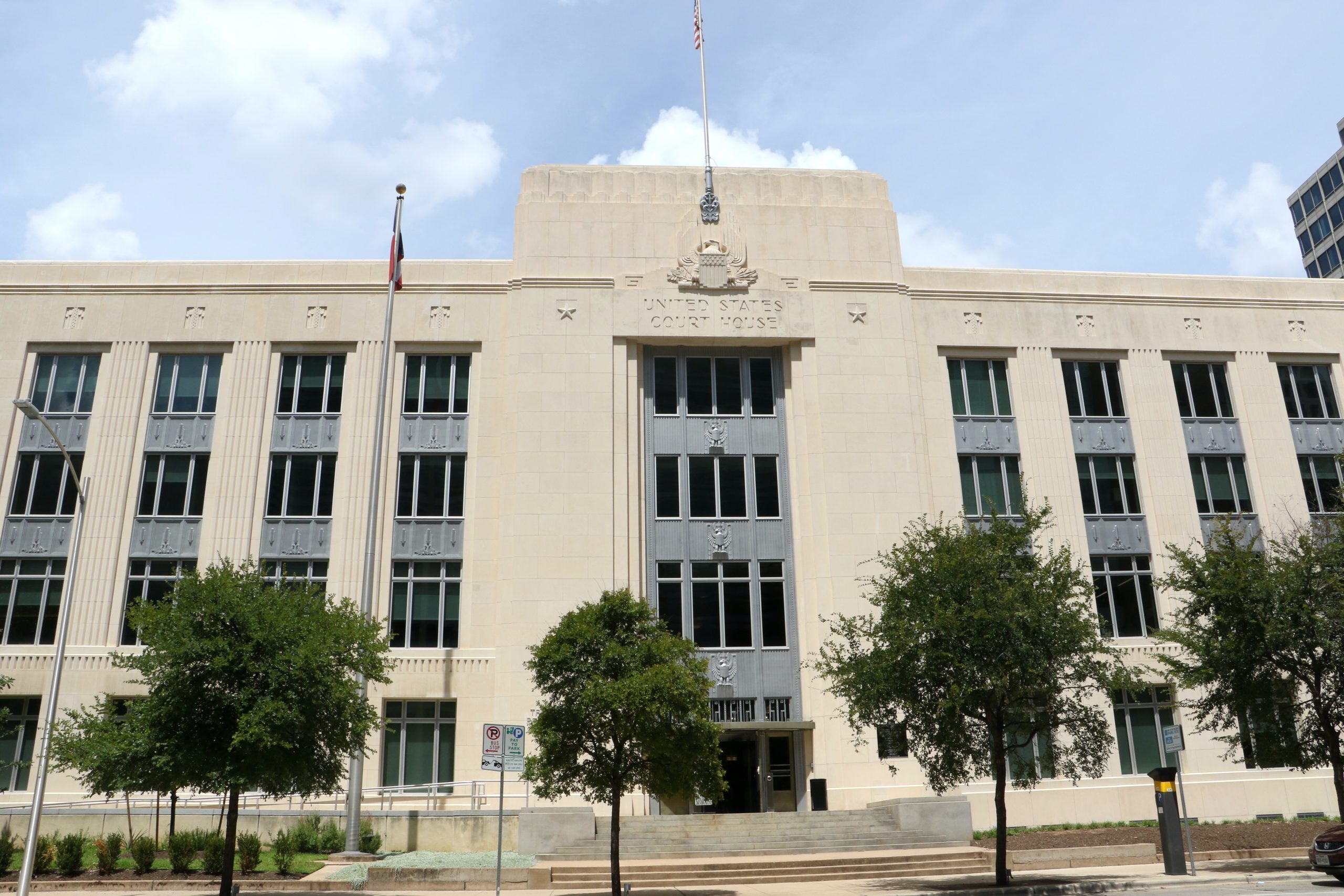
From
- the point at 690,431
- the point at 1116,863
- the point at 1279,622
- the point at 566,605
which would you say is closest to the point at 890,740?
Answer: the point at 1116,863

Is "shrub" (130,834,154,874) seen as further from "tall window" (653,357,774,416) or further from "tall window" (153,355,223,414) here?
"tall window" (653,357,774,416)

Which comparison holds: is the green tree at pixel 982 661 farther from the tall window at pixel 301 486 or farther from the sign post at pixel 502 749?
the tall window at pixel 301 486

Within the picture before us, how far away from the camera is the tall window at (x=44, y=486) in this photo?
34.4m

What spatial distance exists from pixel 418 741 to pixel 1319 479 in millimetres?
33270

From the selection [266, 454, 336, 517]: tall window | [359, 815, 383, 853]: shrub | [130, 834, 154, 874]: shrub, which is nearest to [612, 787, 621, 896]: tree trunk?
[359, 815, 383, 853]: shrub

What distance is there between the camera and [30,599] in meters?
33.5

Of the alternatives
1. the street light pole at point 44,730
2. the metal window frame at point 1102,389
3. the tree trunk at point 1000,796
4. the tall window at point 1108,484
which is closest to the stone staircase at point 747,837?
the tree trunk at point 1000,796

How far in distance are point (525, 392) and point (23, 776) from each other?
19552 mm

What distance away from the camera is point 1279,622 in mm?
24078

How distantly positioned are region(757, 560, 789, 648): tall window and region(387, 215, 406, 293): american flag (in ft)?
49.7

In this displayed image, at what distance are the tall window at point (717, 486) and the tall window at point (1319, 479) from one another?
20510 mm

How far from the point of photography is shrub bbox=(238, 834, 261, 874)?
2342 cm

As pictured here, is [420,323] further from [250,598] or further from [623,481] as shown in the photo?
[250,598]

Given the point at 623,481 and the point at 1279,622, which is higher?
the point at 623,481
